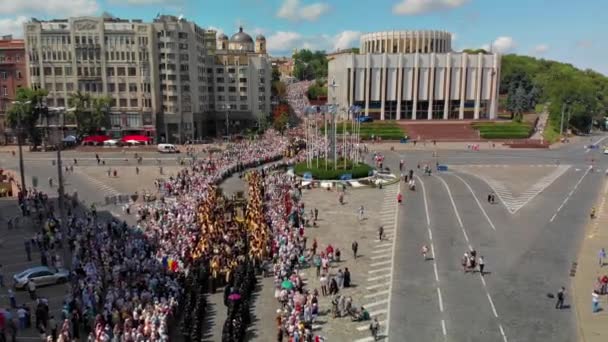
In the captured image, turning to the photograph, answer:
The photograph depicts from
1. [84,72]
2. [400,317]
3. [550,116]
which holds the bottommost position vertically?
[400,317]

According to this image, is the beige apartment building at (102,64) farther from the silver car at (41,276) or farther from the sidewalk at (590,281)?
the sidewalk at (590,281)

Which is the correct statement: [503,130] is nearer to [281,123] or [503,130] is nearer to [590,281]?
[281,123]

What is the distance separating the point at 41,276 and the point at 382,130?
73.3 m

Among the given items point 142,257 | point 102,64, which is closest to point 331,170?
point 142,257

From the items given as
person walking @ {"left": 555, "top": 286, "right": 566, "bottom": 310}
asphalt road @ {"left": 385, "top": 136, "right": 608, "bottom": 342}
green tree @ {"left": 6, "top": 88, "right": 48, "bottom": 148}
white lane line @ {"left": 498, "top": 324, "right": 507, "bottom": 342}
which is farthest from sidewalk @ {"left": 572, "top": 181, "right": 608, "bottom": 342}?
green tree @ {"left": 6, "top": 88, "right": 48, "bottom": 148}

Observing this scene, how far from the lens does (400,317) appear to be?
68.5 ft

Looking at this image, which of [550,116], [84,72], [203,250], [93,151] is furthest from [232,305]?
[550,116]

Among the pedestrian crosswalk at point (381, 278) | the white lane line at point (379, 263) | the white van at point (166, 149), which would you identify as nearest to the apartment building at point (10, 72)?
the white van at point (166, 149)

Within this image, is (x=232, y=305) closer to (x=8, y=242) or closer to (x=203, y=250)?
(x=203, y=250)

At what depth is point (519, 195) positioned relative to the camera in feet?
148

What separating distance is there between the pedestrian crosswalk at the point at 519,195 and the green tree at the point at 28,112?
59.0 metres

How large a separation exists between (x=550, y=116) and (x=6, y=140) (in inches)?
3907

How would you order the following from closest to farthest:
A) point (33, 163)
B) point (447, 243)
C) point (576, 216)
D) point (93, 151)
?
point (447, 243), point (576, 216), point (33, 163), point (93, 151)

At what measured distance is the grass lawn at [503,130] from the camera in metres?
88.4
